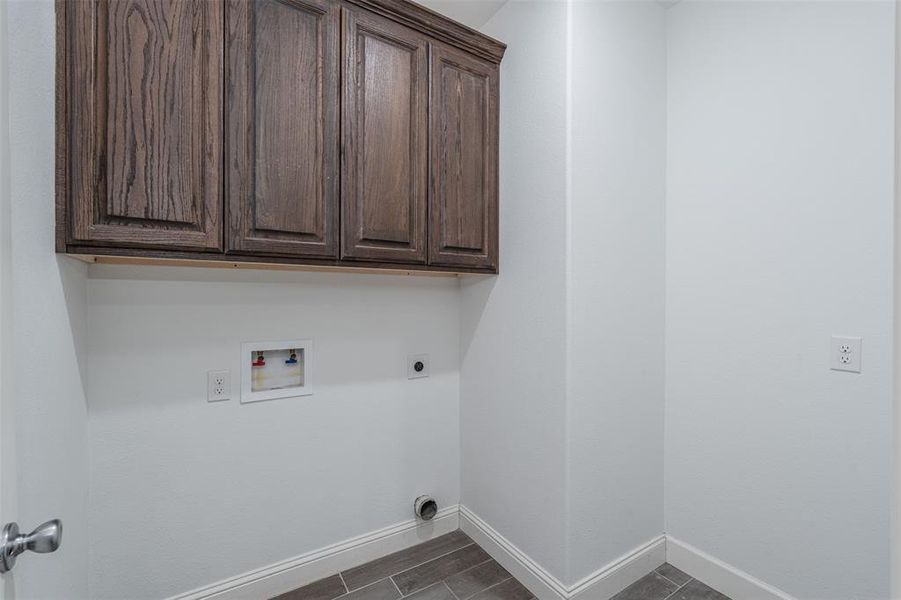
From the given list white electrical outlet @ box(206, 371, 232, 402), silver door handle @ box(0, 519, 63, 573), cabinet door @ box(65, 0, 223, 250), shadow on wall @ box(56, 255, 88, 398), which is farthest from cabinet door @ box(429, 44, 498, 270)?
silver door handle @ box(0, 519, 63, 573)

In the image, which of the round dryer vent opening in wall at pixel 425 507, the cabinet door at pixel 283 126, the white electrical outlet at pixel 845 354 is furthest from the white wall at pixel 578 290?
the cabinet door at pixel 283 126

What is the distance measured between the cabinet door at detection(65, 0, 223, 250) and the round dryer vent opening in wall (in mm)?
1505

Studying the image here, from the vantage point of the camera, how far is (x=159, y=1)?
115 centimetres

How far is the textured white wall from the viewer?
5.18 ft

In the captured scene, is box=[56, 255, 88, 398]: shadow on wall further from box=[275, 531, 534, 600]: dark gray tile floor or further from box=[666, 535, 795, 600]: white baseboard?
box=[666, 535, 795, 600]: white baseboard

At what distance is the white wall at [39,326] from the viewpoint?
85 cm

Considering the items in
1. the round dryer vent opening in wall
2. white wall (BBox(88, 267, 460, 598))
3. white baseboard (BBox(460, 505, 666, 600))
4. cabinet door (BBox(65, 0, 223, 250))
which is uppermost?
cabinet door (BBox(65, 0, 223, 250))

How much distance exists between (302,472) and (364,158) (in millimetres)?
1341

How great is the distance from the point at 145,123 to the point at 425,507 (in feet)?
6.29

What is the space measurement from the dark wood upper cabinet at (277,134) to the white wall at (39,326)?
0.05 metres

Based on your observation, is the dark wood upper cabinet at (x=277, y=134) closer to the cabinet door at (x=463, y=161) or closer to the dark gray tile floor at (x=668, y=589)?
the cabinet door at (x=463, y=161)

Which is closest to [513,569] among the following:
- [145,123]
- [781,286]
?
[781,286]

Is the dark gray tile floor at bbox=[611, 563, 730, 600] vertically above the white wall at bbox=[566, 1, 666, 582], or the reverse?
the white wall at bbox=[566, 1, 666, 582]

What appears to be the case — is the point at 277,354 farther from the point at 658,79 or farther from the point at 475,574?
the point at 658,79
